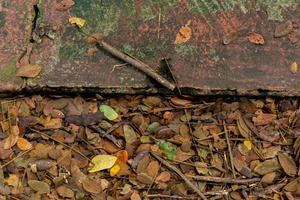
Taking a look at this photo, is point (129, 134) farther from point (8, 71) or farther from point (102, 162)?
point (8, 71)

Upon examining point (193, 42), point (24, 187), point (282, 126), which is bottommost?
point (24, 187)

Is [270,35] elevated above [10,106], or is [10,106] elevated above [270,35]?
[270,35]

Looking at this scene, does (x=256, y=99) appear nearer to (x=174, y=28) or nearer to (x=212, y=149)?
(x=212, y=149)

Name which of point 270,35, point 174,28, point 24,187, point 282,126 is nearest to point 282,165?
point 282,126

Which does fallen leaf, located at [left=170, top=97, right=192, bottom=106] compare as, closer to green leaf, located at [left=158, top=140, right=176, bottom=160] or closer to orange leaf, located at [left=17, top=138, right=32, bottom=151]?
green leaf, located at [left=158, top=140, right=176, bottom=160]

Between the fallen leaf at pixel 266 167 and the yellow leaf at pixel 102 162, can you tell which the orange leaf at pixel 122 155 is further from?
the fallen leaf at pixel 266 167

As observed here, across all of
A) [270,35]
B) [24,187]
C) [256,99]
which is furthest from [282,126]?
[24,187]

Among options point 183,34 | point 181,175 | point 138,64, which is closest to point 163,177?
point 181,175
